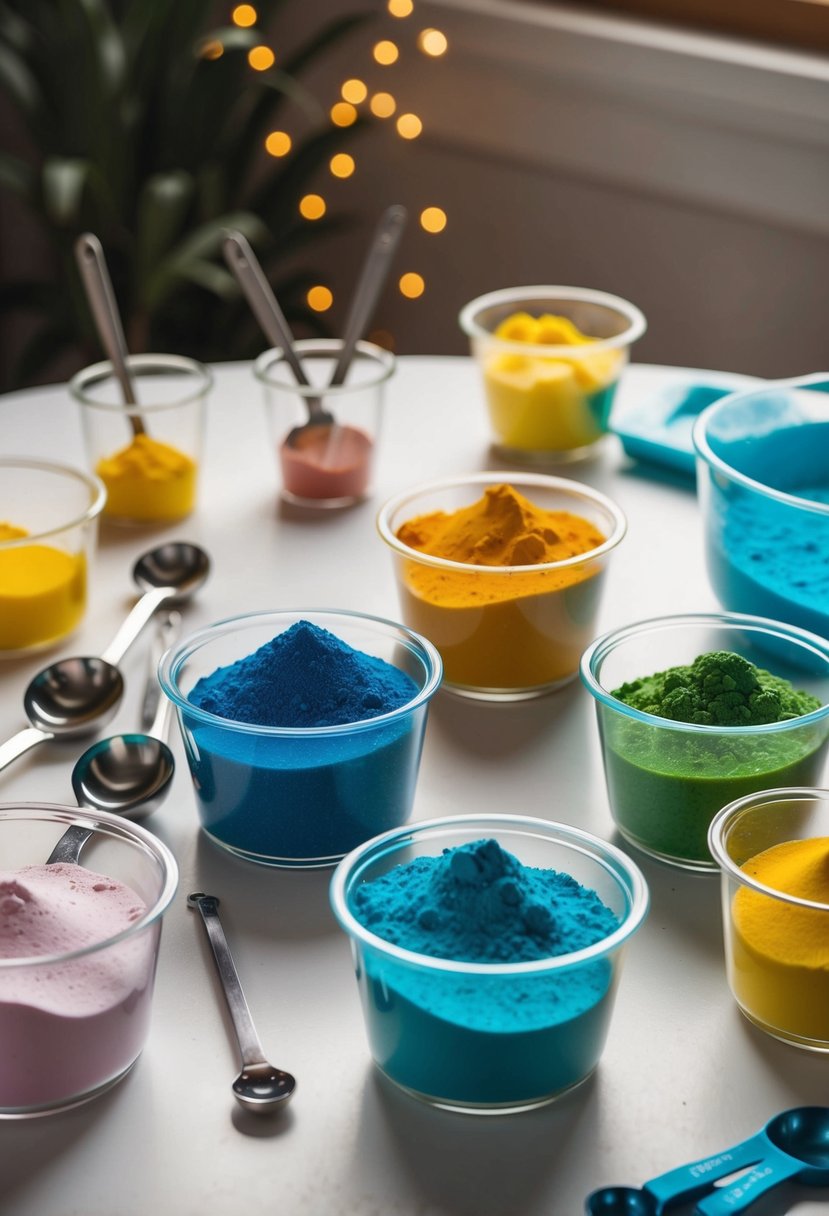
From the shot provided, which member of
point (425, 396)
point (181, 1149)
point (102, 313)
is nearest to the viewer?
point (181, 1149)

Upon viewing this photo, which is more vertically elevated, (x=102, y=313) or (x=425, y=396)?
(x=102, y=313)

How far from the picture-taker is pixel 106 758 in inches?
37.2

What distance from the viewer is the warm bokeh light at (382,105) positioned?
101 inches

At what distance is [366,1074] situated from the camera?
725 millimetres

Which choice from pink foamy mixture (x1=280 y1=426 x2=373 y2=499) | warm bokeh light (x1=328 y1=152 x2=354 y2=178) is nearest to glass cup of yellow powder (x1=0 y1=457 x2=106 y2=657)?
pink foamy mixture (x1=280 y1=426 x2=373 y2=499)

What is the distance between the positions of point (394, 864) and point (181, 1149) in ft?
0.58

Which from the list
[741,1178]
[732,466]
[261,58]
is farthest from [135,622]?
[261,58]

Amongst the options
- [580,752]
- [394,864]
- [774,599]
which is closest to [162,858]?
[394,864]

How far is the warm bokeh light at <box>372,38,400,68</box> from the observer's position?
2508 millimetres

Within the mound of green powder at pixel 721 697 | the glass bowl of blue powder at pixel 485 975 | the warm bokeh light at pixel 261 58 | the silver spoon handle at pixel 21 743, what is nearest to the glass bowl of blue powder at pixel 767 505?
the mound of green powder at pixel 721 697

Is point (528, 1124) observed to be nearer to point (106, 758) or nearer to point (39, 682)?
point (106, 758)

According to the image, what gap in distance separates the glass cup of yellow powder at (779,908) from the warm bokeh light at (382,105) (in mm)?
2043

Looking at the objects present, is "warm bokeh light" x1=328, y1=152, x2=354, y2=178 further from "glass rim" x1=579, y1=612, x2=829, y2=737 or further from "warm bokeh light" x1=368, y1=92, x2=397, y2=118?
"glass rim" x1=579, y1=612, x2=829, y2=737

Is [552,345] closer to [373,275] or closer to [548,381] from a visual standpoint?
[548,381]
